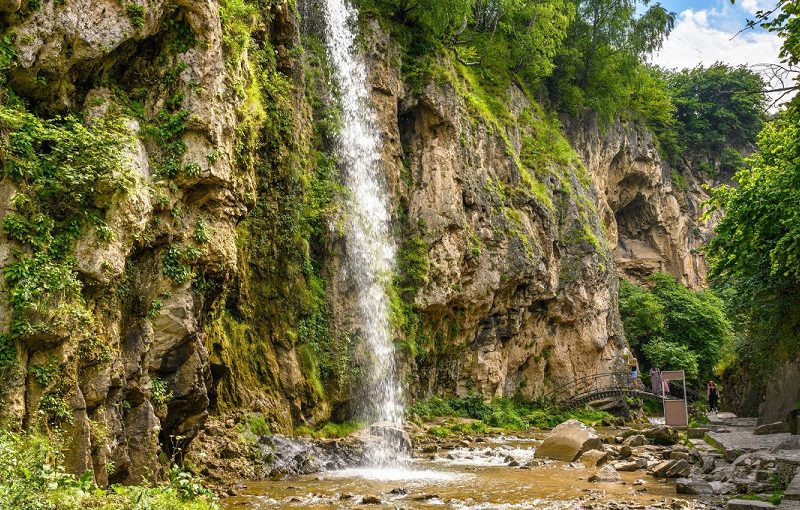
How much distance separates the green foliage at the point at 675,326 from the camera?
121 feet

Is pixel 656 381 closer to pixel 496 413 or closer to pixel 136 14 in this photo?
pixel 496 413

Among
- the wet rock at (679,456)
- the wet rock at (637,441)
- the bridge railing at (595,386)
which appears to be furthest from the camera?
the bridge railing at (595,386)

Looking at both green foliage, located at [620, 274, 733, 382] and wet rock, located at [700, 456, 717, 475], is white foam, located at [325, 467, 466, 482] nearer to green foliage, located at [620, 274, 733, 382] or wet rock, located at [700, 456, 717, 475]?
wet rock, located at [700, 456, 717, 475]

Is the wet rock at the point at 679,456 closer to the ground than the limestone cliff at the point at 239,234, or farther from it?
closer to the ground

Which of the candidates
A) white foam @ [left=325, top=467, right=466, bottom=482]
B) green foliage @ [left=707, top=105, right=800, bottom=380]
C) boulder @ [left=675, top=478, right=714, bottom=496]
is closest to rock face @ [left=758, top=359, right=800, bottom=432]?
green foliage @ [left=707, top=105, right=800, bottom=380]

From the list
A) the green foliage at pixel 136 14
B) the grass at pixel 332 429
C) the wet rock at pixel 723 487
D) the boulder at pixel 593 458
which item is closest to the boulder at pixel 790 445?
the wet rock at pixel 723 487

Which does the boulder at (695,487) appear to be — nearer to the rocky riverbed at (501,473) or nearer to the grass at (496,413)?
the rocky riverbed at (501,473)

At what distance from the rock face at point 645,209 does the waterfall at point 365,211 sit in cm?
2153

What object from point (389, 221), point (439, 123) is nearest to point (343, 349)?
point (389, 221)

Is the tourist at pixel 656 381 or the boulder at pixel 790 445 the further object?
the tourist at pixel 656 381

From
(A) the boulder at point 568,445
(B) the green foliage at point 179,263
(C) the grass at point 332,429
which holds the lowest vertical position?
(A) the boulder at point 568,445

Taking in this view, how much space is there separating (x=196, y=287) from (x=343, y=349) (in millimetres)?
8059

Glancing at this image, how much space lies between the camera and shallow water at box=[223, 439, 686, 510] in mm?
10422

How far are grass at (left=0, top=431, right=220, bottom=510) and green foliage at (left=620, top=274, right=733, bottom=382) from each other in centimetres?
3453
